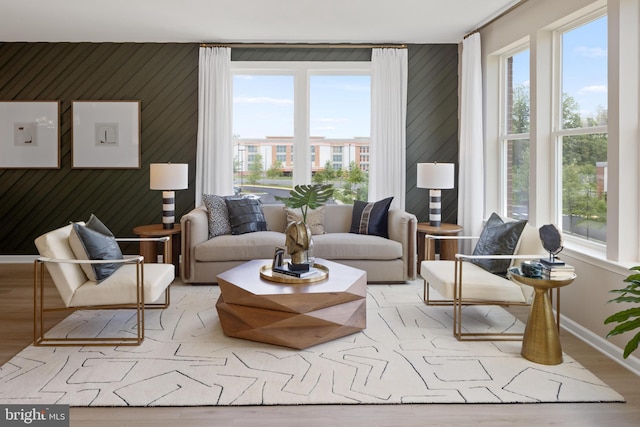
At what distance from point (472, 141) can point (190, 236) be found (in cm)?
350

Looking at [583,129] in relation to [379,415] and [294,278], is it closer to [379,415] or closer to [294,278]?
[294,278]

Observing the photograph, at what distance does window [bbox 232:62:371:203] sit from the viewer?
6.82m

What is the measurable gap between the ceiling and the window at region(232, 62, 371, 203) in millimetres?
521

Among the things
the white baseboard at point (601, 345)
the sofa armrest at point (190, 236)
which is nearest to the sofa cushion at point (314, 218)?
the sofa armrest at point (190, 236)

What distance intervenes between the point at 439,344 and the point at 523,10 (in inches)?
138

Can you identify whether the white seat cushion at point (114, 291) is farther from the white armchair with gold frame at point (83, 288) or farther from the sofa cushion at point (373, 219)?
the sofa cushion at point (373, 219)

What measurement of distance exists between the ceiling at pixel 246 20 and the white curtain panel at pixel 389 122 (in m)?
0.31

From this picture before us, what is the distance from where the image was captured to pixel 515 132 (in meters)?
5.63

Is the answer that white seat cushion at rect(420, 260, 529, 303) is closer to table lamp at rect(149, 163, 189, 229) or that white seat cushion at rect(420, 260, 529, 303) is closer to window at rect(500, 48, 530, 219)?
window at rect(500, 48, 530, 219)

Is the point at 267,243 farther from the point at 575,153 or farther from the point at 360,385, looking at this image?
the point at 575,153

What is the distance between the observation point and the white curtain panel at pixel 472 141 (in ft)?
19.7

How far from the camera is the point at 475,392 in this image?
290 centimetres
